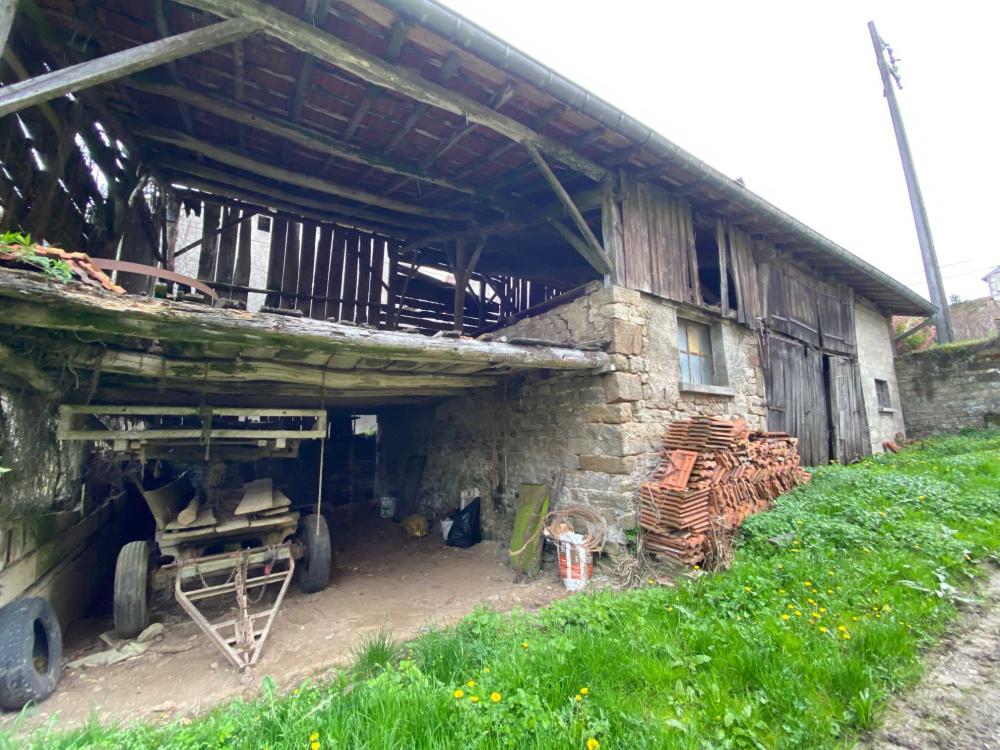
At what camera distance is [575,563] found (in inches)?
178

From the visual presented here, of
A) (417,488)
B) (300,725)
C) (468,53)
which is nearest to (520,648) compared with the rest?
(300,725)

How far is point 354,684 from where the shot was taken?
2699 mm

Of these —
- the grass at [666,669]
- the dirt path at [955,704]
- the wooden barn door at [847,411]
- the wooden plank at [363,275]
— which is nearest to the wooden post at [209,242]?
the wooden plank at [363,275]

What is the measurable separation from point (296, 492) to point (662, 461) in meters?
7.88

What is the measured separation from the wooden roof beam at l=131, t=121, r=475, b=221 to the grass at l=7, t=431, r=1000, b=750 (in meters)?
5.14

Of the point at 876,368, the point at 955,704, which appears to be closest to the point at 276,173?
the point at 955,704

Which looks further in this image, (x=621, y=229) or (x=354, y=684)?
(x=621, y=229)

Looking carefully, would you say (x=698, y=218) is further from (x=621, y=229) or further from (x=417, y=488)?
(x=417, y=488)

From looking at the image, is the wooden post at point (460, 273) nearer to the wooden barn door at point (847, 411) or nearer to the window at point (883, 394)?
the wooden barn door at point (847, 411)

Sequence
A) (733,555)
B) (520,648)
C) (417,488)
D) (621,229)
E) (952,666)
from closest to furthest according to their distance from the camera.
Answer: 1. (952,666)
2. (520,648)
3. (733,555)
4. (621,229)
5. (417,488)

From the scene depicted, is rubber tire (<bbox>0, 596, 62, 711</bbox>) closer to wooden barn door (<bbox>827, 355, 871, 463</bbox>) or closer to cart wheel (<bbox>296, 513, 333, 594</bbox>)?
cart wheel (<bbox>296, 513, 333, 594</bbox>)

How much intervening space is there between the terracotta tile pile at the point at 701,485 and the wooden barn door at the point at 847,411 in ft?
13.5

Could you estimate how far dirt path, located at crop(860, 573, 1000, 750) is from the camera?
206cm

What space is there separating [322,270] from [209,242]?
1.51 m
